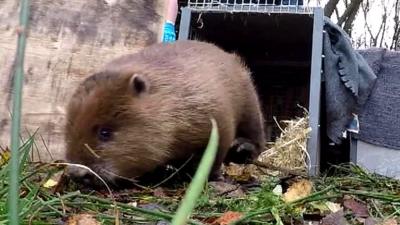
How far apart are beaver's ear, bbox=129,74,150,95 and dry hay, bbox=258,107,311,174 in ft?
4.93

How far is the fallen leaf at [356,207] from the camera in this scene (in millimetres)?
2424

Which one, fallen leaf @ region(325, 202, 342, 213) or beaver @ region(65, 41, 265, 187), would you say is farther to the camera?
beaver @ region(65, 41, 265, 187)

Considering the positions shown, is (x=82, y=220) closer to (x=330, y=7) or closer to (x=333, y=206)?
(x=333, y=206)

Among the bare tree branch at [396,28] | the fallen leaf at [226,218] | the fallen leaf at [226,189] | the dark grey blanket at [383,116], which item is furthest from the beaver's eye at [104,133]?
the bare tree branch at [396,28]

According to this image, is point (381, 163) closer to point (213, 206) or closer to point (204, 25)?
point (204, 25)

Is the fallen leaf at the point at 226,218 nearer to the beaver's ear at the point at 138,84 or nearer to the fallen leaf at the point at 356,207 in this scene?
the fallen leaf at the point at 356,207

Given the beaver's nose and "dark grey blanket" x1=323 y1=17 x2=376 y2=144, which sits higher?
"dark grey blanket" x1=323 y1=17 x2=376 y2=144

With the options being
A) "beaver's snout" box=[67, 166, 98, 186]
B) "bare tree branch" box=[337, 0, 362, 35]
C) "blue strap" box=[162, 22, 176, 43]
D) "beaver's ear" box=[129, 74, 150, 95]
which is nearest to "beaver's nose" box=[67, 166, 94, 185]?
"beaver's snout" box=[67, 166, 98, 186]

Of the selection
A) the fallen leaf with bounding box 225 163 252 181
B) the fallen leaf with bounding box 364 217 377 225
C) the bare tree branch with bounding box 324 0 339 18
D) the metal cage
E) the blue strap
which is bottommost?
the fallen leaf with bounding box 225 163 252 181

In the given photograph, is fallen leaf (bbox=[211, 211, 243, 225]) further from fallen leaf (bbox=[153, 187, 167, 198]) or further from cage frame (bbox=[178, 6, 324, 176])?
cage frame (bbox=[178, 6, 324, 176])

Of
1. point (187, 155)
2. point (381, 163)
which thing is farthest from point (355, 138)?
point (187, 155)

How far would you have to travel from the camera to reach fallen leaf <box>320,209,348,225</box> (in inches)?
88.2

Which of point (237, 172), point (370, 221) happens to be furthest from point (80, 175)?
point (237, 172)

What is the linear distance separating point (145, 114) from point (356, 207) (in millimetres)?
903
